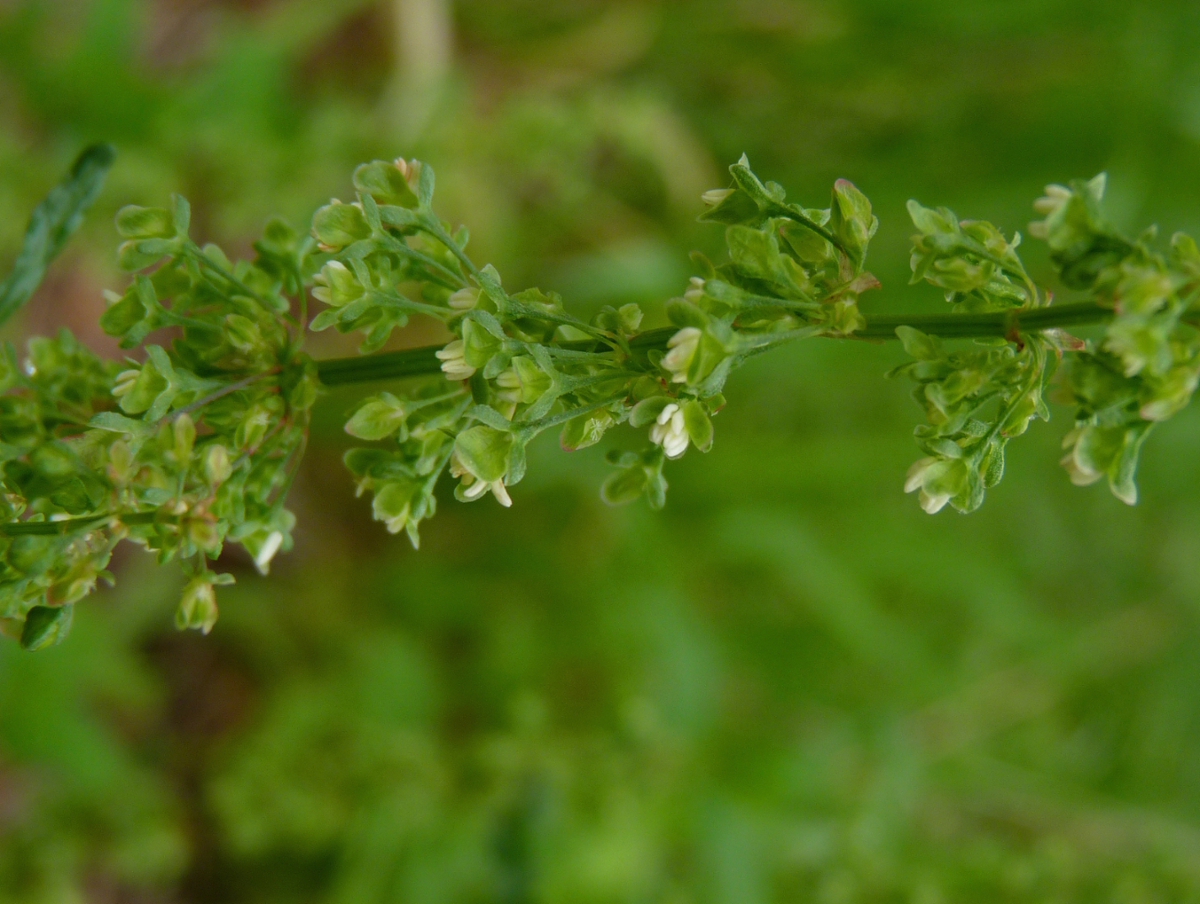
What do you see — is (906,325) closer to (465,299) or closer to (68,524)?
(465,299)

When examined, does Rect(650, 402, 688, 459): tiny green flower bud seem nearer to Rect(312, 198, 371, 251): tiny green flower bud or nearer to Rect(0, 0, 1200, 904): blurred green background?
Rect(312, 198, 371, 251): tiny green flower bud

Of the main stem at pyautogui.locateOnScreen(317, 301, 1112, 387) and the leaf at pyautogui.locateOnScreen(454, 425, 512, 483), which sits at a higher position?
the main stem at pyautogui.locateOnScreen(317, 301, 1112, 387)

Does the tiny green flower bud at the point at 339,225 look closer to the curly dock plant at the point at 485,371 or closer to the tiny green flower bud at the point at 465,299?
the curly dock plant at the point at 485,371

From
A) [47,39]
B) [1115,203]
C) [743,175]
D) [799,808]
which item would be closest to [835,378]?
[1115,203]

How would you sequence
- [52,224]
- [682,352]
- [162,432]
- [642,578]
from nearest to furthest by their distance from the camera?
[682,352]
[162,432]
[52,224]
[642,578]

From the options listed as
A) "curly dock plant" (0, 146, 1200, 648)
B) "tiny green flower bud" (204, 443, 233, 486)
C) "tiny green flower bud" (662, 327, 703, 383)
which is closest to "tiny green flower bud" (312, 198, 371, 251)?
"curly dock plant" (0, 146, 1200, 648)

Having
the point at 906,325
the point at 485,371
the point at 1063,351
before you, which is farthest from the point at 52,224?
the point at 1063,351
